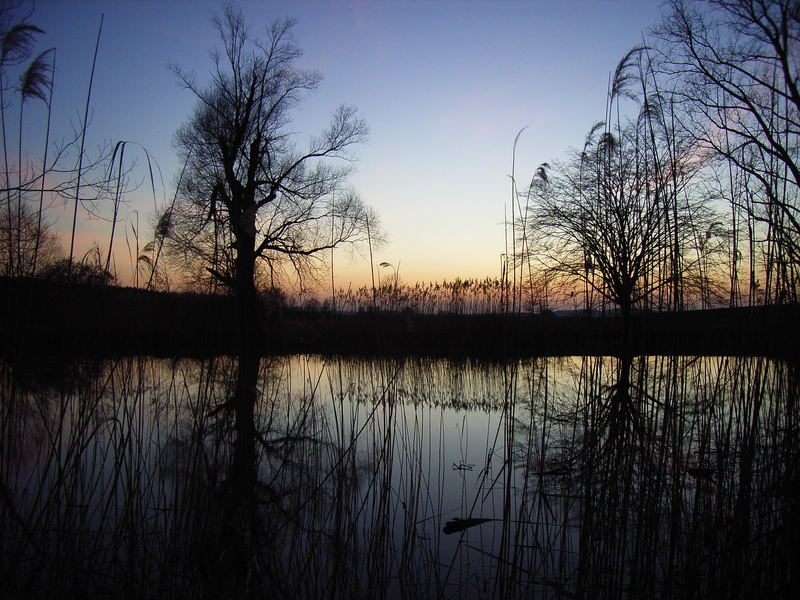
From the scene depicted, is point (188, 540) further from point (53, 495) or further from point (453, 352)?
point (453, 352)

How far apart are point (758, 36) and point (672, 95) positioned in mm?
10121

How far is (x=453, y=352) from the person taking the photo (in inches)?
503

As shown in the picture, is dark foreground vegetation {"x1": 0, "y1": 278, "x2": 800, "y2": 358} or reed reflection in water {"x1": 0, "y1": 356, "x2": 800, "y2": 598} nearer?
reed reflection in water {"x1": 0, "y1": 356, "x2": 800, "y2": 598}

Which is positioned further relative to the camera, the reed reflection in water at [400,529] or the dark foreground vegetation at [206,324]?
the dark foreground vegetation at [206,324]

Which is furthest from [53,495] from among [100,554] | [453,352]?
[453,352]

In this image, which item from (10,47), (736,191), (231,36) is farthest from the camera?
(231,36)

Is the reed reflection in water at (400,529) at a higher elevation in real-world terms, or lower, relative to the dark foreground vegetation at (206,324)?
lower

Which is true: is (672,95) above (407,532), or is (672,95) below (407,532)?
A: above

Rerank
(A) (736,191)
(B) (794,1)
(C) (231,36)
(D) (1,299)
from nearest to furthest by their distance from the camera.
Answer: (A) (736,191) < (D) (1,299) < (B) (794,1) < (C) (231,36)

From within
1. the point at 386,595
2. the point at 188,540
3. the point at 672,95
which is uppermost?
the point at 672,95

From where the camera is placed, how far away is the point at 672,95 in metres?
2.58

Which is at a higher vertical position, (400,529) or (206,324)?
(206,324)

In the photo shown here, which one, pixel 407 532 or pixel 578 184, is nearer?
pixel 407 532

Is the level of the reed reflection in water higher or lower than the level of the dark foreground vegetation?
lower
